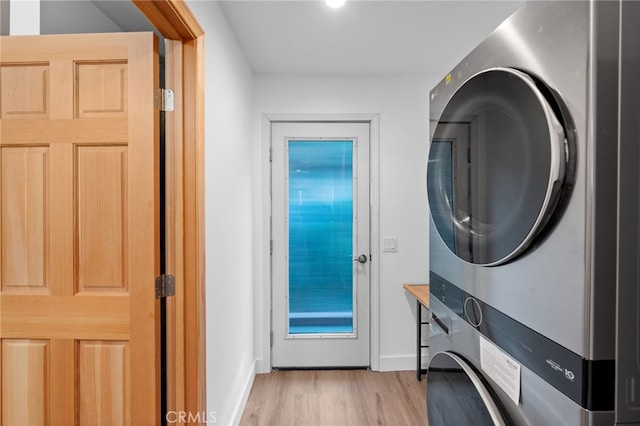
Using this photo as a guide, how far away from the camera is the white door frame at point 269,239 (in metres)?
2.61

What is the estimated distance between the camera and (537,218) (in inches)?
22.7

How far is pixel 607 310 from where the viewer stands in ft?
1.66

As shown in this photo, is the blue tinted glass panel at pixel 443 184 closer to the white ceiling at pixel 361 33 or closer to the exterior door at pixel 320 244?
the white ceiling at pixel 361 33

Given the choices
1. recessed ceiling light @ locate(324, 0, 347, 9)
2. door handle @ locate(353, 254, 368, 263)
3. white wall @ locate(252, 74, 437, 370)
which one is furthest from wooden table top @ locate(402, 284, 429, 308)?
recessed ceiling light @ locate(324, 0, 347, 9)

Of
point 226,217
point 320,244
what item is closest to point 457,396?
point 226,217

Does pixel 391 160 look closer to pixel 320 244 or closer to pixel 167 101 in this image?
pixel 320 244

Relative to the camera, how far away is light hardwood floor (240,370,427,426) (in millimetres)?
2053

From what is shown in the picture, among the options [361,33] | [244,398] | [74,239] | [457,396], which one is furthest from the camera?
[244,398]

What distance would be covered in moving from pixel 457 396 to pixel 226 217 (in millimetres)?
1383

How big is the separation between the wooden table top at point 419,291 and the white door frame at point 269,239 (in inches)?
10.1

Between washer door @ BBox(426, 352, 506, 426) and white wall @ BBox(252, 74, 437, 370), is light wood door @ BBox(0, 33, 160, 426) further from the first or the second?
white wall @ BBox(252, 74, 437, 370)

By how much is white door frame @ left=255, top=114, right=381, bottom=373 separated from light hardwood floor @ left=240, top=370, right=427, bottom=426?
0.20m

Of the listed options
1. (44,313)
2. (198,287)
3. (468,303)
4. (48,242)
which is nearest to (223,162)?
(198,287)

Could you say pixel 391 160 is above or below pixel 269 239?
above
